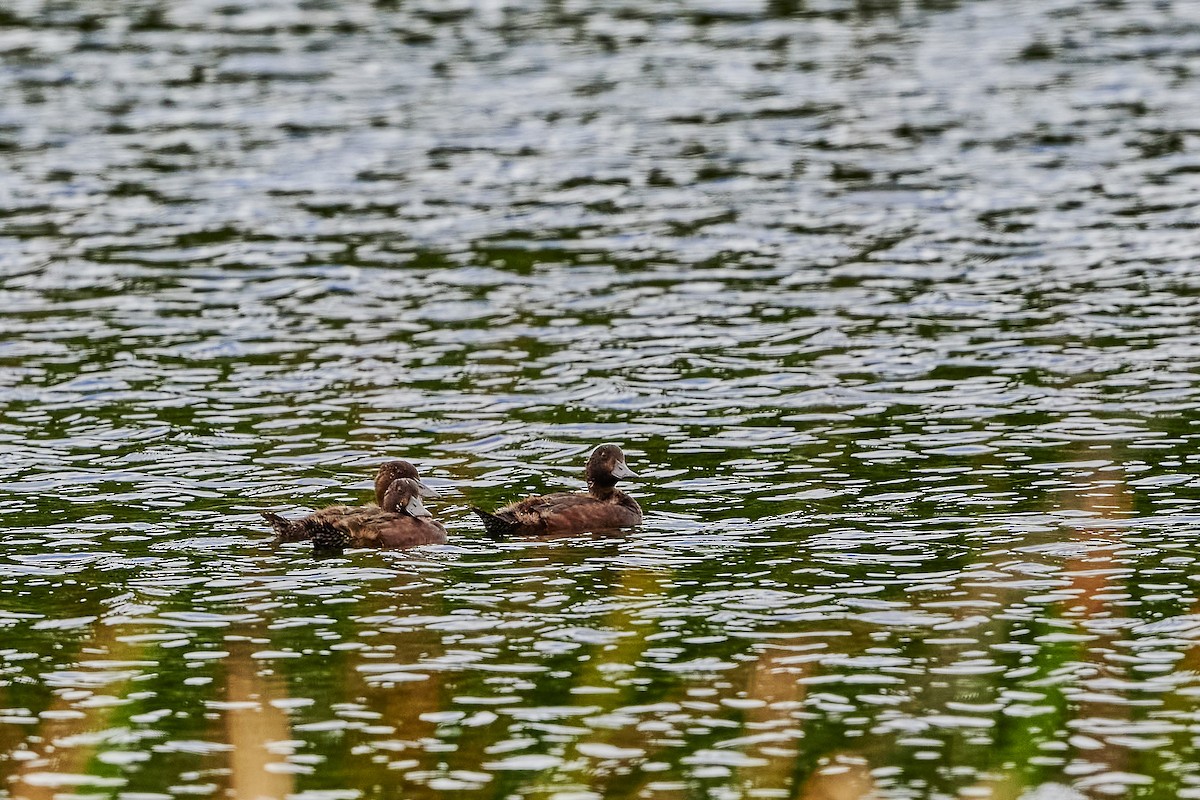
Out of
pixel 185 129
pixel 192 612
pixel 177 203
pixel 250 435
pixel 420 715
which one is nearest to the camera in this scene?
pixel 420 715

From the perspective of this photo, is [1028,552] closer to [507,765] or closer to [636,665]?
[636,665]

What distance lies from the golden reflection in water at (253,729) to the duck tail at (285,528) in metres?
2.07

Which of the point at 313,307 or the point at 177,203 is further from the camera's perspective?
the point at 177,203

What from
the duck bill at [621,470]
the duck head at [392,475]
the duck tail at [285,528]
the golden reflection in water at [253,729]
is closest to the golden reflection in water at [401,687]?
the golden reflection in water at [253,729]

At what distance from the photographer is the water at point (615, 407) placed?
12.6 metres

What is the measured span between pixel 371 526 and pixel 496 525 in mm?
953

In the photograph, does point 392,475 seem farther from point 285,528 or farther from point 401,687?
point 401,687

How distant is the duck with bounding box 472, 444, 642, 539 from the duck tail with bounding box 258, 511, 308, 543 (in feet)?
4.42

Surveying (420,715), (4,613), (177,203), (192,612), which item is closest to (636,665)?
(420,715)

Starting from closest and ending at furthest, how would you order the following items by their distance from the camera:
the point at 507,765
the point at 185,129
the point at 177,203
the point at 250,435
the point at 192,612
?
the point at 507,765 < the point at 192,612 < the point at 250,435 < the point at 177,203 < the point at 185,129

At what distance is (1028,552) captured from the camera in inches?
626

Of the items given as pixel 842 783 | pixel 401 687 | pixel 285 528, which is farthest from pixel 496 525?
pixel 842 783

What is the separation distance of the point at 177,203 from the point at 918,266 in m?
10.8

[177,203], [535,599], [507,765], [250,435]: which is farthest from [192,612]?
[177,203]
